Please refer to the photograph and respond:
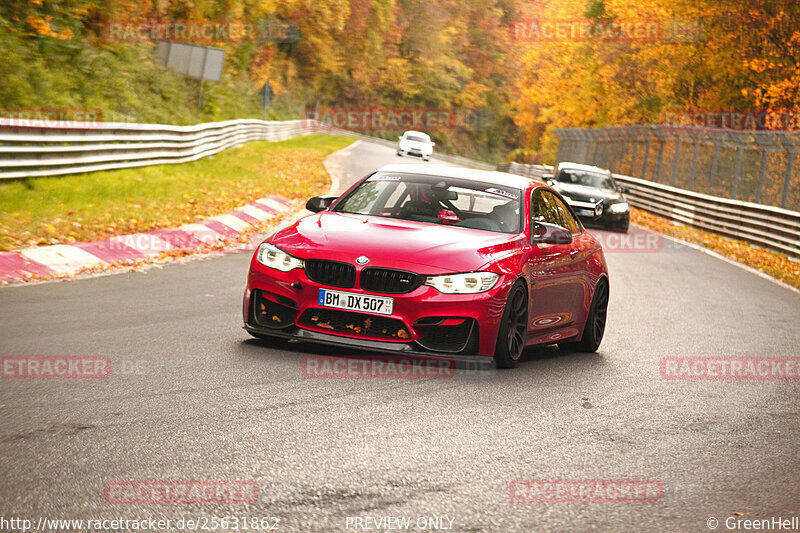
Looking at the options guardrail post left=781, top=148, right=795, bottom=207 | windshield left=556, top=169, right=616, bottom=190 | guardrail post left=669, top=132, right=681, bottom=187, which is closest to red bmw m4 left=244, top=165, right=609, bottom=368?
guardrail post left=781, top=148, right=795, bottom=207

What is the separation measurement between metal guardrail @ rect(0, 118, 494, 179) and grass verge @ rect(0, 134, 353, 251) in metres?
0.20

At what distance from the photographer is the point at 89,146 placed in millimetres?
19500

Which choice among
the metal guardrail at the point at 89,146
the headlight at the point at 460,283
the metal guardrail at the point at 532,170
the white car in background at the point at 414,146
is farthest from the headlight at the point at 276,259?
the white car in background at the point at 414,146

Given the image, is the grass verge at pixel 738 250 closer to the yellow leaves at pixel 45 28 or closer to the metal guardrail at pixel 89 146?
the metal guardrail at pixel 89 146

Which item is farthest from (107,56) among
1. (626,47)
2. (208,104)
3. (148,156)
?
(626,47)

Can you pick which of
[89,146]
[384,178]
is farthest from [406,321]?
[89,146]

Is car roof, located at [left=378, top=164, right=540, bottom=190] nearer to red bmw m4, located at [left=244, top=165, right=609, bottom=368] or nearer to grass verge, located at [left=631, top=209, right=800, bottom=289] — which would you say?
red bmw m4, located at [left=244, top=165, right=609, bottom=368]

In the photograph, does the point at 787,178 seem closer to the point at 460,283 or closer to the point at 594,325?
the point at 594,325

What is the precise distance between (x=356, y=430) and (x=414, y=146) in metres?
57.1

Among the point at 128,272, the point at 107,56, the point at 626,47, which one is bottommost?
the point at 128,272

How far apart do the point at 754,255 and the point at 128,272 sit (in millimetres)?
14718

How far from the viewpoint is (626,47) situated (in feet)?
179

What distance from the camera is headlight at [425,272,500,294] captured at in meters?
7.84

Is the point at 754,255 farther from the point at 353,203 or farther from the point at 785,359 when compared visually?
the point at 353,203
